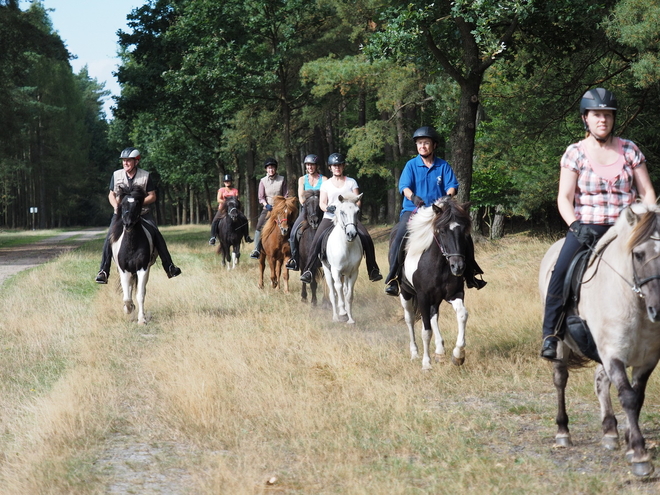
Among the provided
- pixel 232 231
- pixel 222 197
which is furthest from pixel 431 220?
pixel 222 197

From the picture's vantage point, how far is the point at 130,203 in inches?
474

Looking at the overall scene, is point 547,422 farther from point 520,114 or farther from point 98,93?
point 98,93

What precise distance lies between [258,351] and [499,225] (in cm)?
1871

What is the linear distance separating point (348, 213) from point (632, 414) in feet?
23.0

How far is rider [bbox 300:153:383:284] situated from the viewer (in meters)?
12.7

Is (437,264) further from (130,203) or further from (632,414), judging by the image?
(130,203)

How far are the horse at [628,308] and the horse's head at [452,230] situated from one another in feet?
9.27

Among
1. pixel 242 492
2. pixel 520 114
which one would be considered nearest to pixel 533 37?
pixel 520 114

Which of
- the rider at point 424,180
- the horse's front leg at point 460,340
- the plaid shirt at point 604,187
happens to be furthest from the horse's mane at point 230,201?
the plaid shirt at point 604,187

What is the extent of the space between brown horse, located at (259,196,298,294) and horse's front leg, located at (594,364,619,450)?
409 inches

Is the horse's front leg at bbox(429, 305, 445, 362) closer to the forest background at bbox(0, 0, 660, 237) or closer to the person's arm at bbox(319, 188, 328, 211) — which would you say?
the person's arm at bbox(319, 188, 328, 211)

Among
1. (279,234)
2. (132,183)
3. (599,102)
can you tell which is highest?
(599,102)

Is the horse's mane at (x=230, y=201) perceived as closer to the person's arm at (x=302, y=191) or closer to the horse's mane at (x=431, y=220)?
the person's arm at (x=302, y=191)

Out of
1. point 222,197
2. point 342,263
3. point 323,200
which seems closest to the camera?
point 342,263
